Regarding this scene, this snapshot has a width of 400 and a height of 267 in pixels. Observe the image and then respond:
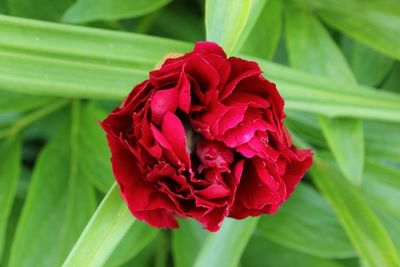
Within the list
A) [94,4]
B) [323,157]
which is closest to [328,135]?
[323,157]

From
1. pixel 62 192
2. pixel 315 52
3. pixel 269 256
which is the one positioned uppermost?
pixel 315 52

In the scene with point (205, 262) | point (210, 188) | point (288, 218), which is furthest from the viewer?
point (288, 218)

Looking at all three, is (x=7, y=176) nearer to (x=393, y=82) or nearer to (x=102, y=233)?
(x=102, y=233)

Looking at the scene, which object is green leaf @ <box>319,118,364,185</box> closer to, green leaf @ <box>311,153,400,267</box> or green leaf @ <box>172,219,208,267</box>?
green leaf @ <box>311,153,400,267</box>

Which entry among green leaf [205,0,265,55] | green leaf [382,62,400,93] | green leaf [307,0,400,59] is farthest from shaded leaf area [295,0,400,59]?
green leaf [205,0,265,55]

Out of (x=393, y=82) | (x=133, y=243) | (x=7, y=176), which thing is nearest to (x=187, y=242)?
(x=133, y=243)

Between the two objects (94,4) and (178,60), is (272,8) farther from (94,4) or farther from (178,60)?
(178,60)
